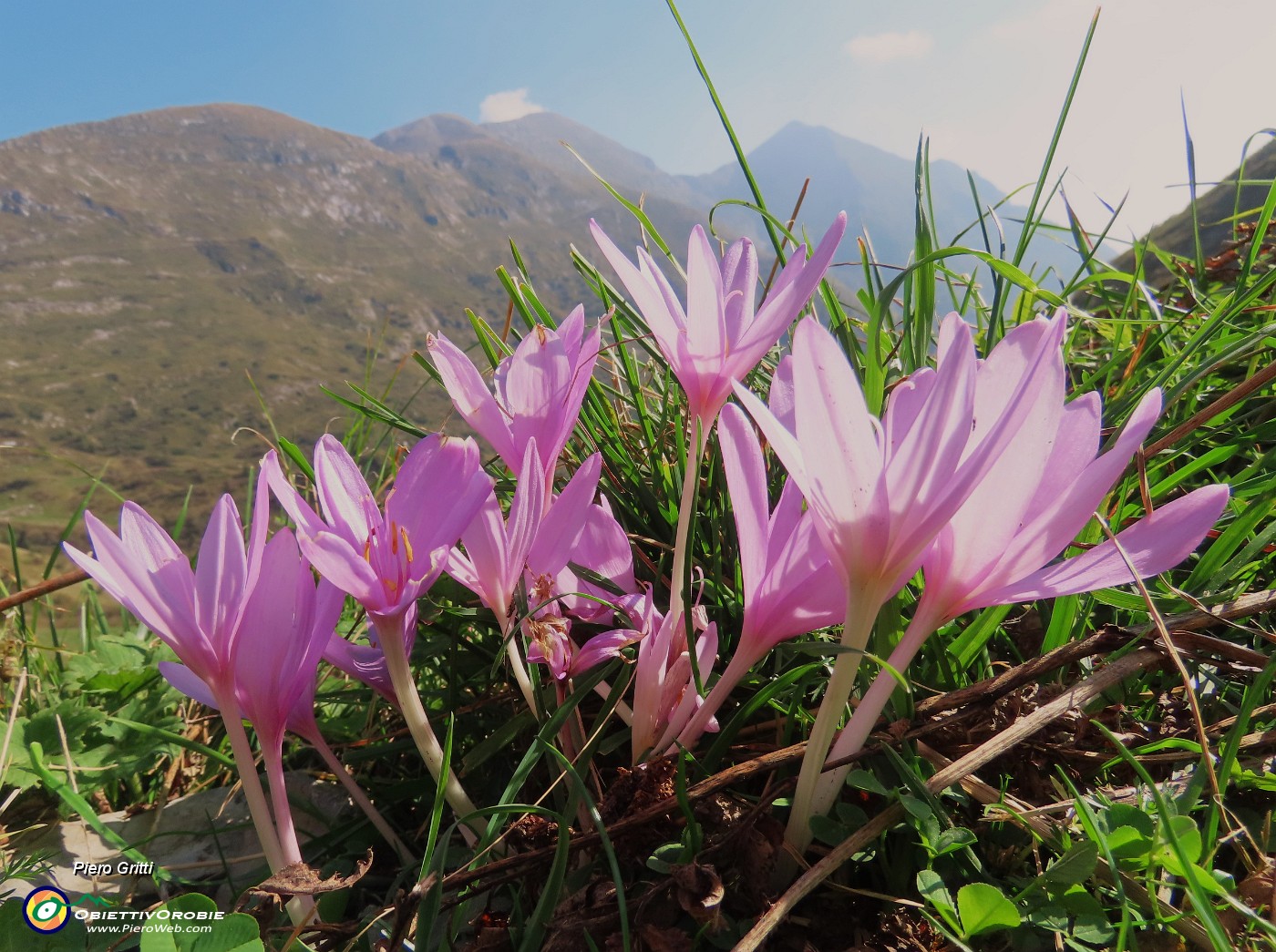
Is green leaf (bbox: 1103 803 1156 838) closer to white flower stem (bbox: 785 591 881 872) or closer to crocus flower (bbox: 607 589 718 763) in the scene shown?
white flower stem (bbox: 785 591 881 872)

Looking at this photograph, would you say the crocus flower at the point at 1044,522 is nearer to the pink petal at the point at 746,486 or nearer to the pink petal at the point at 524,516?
the pink petal at the point at 746,486

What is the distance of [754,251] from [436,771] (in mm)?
876

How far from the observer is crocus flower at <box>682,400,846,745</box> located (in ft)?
2.96

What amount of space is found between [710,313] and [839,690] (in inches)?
19.3

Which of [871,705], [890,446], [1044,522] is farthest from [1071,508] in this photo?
[871,705]

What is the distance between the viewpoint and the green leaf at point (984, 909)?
798 mm

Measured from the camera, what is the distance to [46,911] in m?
1.11

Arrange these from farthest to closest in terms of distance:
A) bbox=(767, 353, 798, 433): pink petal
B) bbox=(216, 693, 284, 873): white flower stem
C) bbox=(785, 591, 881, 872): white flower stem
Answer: bbox=(767, 353, 798, 433): pink petal < bbox=(216, 693, 284, 873): white flower stem < bbox=(785, 591, 881, 872): white flower stem

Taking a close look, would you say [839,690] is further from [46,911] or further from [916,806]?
[46,911]

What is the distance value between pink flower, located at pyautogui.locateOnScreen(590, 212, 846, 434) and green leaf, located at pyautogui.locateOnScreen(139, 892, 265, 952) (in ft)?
2.73

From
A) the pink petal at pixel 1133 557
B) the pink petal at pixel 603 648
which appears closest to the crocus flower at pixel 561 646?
the pink petal at pixel 603 648

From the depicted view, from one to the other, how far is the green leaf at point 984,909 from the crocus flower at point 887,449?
25 centimetres

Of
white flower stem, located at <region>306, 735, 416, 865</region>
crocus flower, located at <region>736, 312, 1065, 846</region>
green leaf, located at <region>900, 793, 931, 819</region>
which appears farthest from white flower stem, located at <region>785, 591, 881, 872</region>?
white flower stem, located at <region>306, 735, 416, 865</region>

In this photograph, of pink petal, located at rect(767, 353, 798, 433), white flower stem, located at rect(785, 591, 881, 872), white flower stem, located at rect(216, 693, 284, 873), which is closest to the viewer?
white flower stem, located at rect(785, 591, 881, 872)
